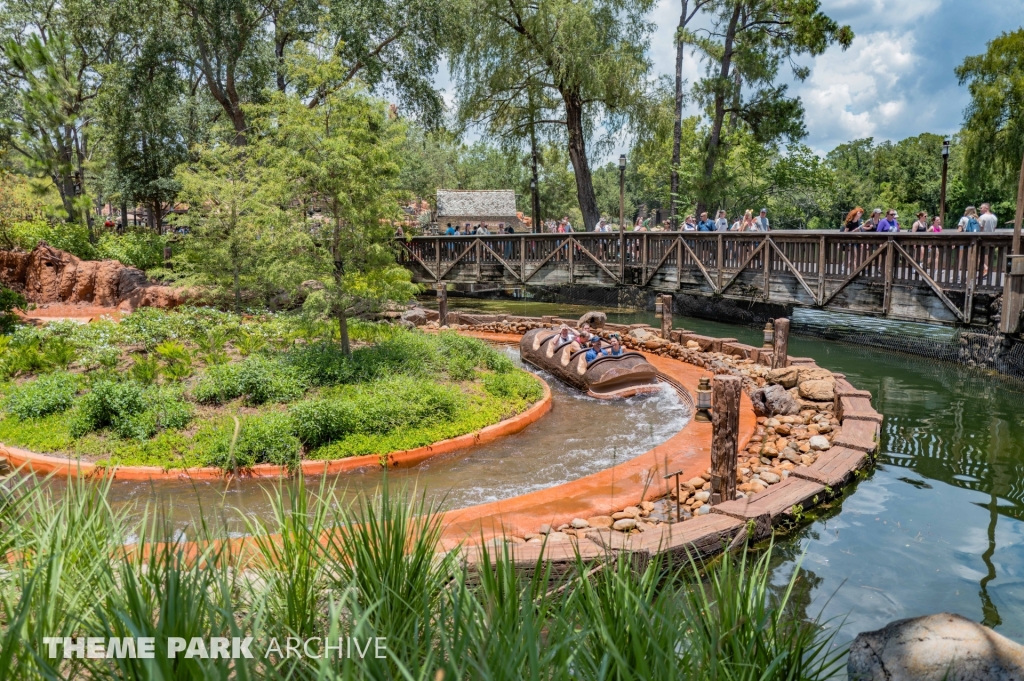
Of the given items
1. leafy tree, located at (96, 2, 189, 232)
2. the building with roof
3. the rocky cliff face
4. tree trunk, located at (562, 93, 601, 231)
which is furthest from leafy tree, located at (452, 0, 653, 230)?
the building with roof

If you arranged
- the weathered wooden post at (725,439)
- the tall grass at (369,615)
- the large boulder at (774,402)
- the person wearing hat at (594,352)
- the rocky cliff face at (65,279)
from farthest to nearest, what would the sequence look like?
the rocky cliff face at (65,279) → the person wearing hat at (594,352) → the large boulder at (774,402) → the weathered wooden post at (725,439) → the tall grass at (369,615)

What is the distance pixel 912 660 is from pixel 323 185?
9.00m

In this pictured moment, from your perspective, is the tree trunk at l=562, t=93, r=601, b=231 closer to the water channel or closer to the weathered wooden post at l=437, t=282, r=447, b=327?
the weathered wooden post at l=437, t=282, r=447, b=327

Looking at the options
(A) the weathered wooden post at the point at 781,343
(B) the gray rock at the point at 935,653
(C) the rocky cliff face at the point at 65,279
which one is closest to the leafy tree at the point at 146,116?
(C) the rocky cliff face at the point at 65,279

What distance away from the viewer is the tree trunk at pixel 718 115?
2617 cm

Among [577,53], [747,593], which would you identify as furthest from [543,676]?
[577,53]

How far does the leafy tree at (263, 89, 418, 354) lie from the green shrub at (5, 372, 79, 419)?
139 inches

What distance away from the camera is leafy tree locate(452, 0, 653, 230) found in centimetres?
2298

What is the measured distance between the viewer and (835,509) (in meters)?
7.32

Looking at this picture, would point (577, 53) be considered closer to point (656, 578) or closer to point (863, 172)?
point (656, 578)

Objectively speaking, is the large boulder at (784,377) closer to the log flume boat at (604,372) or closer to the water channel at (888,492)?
the water channel at (888,492)

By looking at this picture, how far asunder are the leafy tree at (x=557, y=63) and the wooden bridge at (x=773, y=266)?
5.21m

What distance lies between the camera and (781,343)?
12094 mm

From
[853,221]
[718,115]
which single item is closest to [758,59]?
[718,115]
